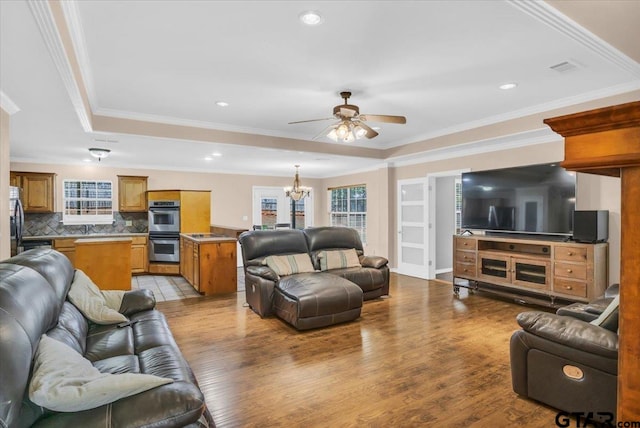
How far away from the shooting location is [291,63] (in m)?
3.04

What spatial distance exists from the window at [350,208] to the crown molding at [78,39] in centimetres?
636

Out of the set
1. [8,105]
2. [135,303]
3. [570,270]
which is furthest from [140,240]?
[570,270]

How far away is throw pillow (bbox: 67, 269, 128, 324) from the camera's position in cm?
263

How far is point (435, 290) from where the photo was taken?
5742 mm

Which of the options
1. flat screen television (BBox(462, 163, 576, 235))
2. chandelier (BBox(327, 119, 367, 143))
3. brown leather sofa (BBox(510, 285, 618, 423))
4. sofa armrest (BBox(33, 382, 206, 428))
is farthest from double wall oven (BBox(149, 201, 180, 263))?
brown leather sofa (BBox(510, 285, 618, 423))

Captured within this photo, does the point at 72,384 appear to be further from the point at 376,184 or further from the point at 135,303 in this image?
the point at 376,184

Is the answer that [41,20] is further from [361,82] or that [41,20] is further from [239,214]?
[239,214]

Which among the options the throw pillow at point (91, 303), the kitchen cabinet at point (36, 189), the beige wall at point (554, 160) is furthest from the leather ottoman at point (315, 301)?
the kitchen cabinet at point (36, 189)

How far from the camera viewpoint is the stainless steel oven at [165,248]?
23.8ft

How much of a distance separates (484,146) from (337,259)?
3022 millimetres

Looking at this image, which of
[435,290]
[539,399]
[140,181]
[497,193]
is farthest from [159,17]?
[140,181]

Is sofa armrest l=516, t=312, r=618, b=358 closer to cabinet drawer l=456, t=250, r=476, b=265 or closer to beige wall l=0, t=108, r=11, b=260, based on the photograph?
cabinet drawer l=456, t=250, r=476, b=265

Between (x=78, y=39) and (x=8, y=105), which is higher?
(x=78, y=39)

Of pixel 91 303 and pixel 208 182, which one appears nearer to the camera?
pixel 91 303
